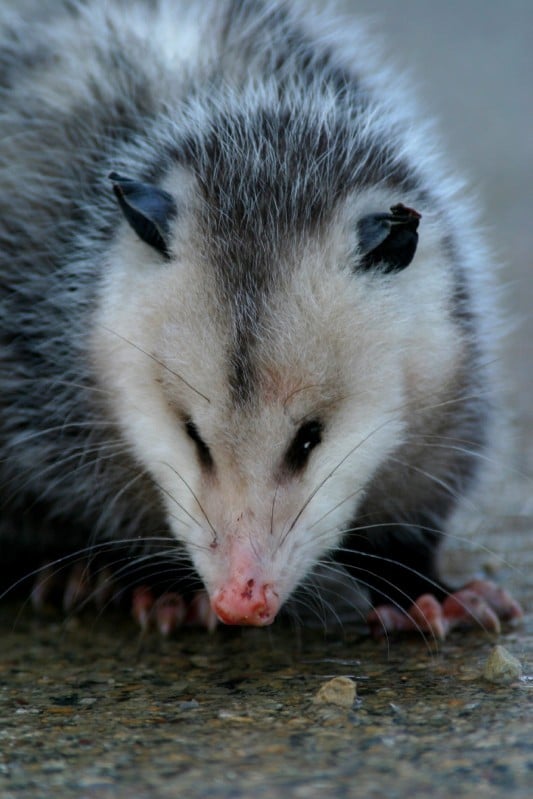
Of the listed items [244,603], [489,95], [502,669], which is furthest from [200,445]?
[489,95]

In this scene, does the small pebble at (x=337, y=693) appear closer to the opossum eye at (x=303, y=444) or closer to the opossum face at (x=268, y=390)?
the opossum face at (x=268, y=390)

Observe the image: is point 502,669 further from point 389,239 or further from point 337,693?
point 389,239

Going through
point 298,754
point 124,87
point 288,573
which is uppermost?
→ point 124,87

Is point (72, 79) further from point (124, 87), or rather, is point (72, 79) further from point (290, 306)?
point (290, 306)

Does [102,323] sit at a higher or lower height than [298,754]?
higher

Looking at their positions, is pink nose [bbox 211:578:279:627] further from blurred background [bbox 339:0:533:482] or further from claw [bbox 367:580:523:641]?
blurred background [bbox 339:0:533:482]

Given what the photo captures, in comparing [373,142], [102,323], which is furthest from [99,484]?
[373,142]
